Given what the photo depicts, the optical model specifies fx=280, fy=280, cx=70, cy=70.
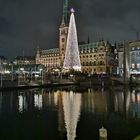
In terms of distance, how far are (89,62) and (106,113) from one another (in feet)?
508

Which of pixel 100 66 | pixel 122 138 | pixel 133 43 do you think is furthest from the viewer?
pixel 100 66

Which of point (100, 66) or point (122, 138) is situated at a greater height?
point (100, 66)

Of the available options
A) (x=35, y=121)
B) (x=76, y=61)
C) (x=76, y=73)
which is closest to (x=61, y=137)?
(x=35, y=121)

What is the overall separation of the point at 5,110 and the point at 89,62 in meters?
155

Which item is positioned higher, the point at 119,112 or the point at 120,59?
the point at 120,59

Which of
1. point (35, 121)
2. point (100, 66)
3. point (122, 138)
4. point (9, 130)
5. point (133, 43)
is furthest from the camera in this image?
point (100, 66)

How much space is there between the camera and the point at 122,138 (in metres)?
27.4

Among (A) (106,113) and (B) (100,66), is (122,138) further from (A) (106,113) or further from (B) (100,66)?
(B) (100,66)

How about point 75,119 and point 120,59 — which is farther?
point 120,59

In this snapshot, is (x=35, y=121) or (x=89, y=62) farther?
(x=89, y=62)

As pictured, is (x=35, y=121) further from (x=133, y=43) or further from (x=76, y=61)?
(x=133, y=43)

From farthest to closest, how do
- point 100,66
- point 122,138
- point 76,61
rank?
1. point 100,66
2. point 76,61
3. point 122,138

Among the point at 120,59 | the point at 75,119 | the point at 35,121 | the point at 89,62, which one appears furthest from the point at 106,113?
the point at 89,62

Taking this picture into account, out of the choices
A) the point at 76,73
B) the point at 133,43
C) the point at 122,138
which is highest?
the point at 133,43
